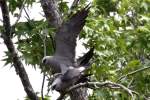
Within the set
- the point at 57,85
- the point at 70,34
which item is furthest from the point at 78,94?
the point at 57,85

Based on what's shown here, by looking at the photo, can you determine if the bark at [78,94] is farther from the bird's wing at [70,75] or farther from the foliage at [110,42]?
the bird's wing at [70,75]

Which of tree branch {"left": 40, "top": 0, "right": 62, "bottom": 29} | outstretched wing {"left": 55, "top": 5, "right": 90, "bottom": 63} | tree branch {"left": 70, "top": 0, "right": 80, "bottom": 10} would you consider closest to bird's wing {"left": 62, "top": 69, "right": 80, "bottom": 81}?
outstretched wing {"left": 55, "top": 5, "right": 90, "bottom": 63}

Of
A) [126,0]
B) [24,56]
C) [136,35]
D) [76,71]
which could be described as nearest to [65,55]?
[76,71]

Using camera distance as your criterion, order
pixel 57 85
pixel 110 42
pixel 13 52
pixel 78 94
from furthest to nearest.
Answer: pixel 110 42
pixel 78 94
pixel 13 52
pixel 57 85

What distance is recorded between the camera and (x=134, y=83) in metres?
5.40

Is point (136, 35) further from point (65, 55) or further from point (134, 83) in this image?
point (65, 55)

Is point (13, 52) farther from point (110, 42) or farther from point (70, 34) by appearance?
point (110, 42)

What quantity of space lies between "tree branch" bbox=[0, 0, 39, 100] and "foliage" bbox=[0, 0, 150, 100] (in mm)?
357

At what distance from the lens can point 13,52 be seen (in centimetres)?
439

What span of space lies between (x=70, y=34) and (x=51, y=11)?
0.96m

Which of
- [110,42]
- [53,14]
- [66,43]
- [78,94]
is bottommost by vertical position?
[78,94]

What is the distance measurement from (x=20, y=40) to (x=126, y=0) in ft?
4.47

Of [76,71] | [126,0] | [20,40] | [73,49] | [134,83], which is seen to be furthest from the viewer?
[126,0]

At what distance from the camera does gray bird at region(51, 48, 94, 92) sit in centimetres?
410
